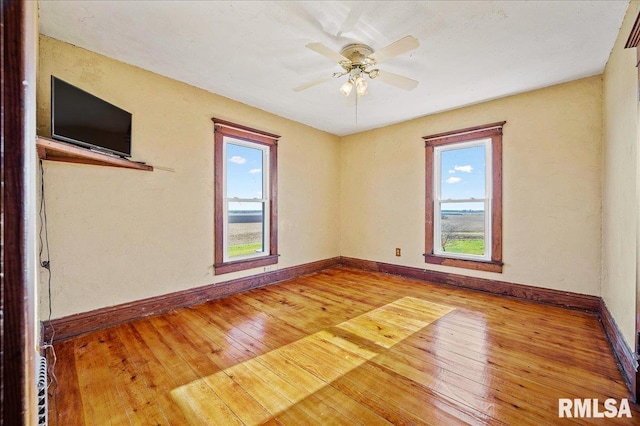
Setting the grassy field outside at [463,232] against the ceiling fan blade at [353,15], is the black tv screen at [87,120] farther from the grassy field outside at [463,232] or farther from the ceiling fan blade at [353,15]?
the grassy field outside at [463,232]

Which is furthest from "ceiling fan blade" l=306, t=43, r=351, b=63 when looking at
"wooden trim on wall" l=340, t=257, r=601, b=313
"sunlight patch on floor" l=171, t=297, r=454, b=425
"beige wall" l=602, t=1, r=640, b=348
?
"wooden trim on wall" l=340, t=257, r=601, b=313

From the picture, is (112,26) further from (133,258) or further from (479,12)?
Result: (479,12)

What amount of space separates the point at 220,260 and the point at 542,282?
3.93 meters

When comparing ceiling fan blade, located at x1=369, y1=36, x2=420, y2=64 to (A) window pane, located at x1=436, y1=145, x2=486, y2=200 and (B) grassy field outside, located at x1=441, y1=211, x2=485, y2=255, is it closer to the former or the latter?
(A) window pane, located at x1=436, y1=145, x2=486, y2=200

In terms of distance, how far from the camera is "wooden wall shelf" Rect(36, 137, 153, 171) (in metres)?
1.88

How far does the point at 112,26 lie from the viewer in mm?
2189

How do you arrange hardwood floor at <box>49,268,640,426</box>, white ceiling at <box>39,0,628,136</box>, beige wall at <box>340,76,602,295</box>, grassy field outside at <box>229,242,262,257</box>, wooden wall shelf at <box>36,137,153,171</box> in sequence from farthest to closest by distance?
grassy field outside at <box>229,242,262,257</box> → beige wall at <box>340,76,602,295</box> → white ceiling at <box>39,0,628,136</box> → wooden wall shelf at <box>36,137,153,171</box> → hardwood floor at <box>49,268,640,426</box>

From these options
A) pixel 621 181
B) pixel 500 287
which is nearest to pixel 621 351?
pixel 621 181

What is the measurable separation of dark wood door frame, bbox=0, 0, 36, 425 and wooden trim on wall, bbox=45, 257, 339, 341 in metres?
2.73

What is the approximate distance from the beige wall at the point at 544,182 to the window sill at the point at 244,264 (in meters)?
2.16

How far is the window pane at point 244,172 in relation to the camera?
12.3 feet

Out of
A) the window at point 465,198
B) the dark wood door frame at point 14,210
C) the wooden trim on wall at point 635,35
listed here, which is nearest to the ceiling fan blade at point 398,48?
the wooden trim on wall at point 635,35

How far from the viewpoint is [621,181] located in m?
2.25

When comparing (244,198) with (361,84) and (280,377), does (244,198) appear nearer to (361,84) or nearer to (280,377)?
(361,84)
